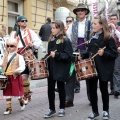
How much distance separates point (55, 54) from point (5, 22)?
36.1 ft

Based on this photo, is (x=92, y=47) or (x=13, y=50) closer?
(x=92, y=47)

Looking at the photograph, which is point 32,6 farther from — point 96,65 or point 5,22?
point 96,65

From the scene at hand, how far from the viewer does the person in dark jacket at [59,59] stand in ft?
18.9

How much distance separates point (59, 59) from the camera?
5.73 meters

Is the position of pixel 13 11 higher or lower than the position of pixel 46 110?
higher

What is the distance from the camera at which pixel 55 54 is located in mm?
5688

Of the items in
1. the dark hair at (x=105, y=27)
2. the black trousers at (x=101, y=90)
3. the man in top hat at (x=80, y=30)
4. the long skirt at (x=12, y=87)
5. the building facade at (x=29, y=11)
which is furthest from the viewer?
the building facade at (x=29, y=11)

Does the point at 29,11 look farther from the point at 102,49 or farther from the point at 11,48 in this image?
the point at 102,49

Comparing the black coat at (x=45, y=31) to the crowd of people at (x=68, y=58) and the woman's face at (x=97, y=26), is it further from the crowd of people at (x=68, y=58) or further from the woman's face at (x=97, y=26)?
the woman's face at (x=97, y=26)

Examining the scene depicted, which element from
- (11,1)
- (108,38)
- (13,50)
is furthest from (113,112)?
(11,1)

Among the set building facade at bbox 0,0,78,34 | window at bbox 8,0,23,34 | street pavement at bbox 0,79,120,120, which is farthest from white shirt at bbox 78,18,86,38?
window at bbox 8,0,23,34

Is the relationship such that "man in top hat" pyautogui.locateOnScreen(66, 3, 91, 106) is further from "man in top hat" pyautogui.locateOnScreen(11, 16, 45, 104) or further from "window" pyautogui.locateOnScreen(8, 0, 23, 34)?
"window" pyautogui.locateOnScreen(8, 0, 23, 34)

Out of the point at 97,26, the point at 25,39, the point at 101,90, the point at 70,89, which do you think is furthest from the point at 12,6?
the point at 101,90

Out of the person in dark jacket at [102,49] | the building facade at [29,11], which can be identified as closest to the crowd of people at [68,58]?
the person in dark jacket at [102,49]
